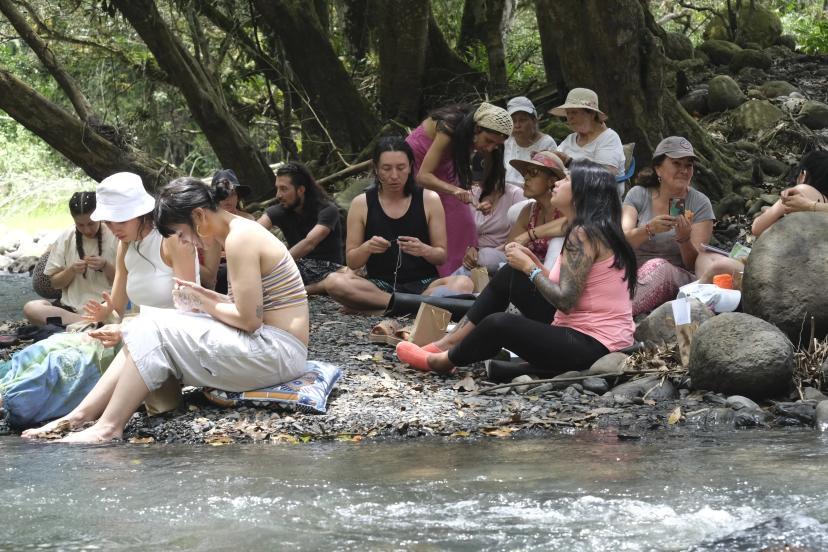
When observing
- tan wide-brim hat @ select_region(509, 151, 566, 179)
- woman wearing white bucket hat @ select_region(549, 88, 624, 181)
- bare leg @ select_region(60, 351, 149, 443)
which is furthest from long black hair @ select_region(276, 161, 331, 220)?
bare leg @ select_region(60, 351, 149, 443)

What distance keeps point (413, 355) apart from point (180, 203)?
1.92 m

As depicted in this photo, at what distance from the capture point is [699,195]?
7586 millimetres

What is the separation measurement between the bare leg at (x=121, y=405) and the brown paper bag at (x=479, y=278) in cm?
314

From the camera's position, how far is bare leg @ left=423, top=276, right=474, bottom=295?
7.88m

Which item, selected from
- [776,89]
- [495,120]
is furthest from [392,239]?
[776,89]

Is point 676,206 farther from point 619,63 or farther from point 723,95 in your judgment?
point 723,95

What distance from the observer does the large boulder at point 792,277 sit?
6.12 m

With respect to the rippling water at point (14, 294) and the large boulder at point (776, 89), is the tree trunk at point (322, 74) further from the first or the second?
the large boulder at point (776, 89)

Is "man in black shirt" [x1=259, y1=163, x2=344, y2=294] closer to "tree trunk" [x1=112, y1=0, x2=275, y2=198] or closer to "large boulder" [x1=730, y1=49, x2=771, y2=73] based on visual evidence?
"tree trunk" [x1=112, y1=0, x2=275, y2=198]

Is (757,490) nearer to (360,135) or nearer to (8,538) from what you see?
(8,538)

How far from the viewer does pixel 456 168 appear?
332 inches

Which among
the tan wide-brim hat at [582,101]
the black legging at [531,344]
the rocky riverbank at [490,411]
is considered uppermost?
the tan wide-brim hat at [582,101]

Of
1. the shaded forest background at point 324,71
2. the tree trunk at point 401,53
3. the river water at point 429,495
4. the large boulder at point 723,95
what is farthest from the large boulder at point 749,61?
the river water at point 429,495

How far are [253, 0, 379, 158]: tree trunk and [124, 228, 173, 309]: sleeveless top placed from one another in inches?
274
